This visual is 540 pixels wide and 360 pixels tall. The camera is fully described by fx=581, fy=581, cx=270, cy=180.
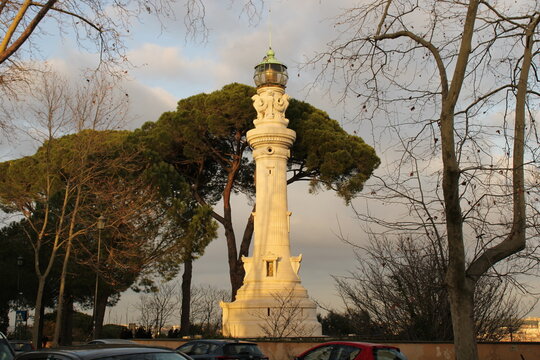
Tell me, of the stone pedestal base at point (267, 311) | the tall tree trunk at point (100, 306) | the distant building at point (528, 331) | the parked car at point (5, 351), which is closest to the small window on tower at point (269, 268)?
the stone pedestal base at point (267, 311)

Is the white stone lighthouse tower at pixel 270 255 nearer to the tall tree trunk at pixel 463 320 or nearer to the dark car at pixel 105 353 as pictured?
the tall tree trunk at pixel 463 320

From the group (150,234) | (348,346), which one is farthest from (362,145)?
(348,346)

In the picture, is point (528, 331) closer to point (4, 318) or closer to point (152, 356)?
point (152, 356)

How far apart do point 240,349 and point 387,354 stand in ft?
13.2

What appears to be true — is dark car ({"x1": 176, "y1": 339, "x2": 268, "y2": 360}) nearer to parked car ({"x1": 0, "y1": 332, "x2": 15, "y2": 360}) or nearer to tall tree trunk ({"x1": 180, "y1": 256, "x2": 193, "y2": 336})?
parked car ({"x1": 0, "y1": 332, "x2": 15, "y2": 360})

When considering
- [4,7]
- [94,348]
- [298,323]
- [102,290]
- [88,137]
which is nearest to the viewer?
[94,348]

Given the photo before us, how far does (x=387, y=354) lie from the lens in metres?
9.49

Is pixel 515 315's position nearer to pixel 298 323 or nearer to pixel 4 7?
pixel 4 7

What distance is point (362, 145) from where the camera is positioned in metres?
36.9

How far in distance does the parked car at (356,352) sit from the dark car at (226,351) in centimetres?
230

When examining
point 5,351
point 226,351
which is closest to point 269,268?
point 226,351

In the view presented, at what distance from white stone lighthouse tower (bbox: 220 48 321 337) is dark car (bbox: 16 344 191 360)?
22.4 m

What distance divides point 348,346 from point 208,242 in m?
24.3

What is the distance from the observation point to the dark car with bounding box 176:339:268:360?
485 inches
